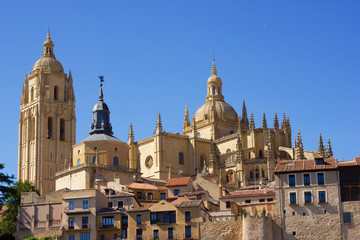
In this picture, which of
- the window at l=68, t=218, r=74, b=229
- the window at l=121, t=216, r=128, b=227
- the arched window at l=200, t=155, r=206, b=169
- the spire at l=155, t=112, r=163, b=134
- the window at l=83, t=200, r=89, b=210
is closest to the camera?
the window at l=121, t=216, r=128, b=227

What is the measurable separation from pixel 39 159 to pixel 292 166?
51.7 m

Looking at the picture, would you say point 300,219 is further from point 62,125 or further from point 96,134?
point 62,125

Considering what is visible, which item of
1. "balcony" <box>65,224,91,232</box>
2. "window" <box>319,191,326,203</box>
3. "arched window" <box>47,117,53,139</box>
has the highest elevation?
"arched window" <box>47,117,53,139</box>

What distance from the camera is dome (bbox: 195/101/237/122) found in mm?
109062

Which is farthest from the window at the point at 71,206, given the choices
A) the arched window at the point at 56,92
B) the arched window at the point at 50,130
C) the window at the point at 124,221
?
the arched window at the point at 56,92

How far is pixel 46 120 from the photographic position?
112125 mm

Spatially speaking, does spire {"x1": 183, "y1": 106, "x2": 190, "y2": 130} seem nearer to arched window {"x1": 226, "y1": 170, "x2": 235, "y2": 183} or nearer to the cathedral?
the cathedral

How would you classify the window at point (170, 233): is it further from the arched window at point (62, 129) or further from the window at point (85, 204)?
the arched window at point (62, 129)

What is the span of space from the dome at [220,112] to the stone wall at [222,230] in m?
45.6

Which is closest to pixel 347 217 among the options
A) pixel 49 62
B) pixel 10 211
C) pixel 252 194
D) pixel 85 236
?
pixel 252 194

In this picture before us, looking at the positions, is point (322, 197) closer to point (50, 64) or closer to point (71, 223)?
point (71, 223)

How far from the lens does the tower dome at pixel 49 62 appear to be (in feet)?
375

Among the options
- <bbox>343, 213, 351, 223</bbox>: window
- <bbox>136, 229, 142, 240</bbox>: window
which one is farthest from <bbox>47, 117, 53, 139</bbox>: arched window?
<bbox>343, 213, 351, 223</bbox>: window

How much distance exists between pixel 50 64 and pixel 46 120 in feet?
27.0
